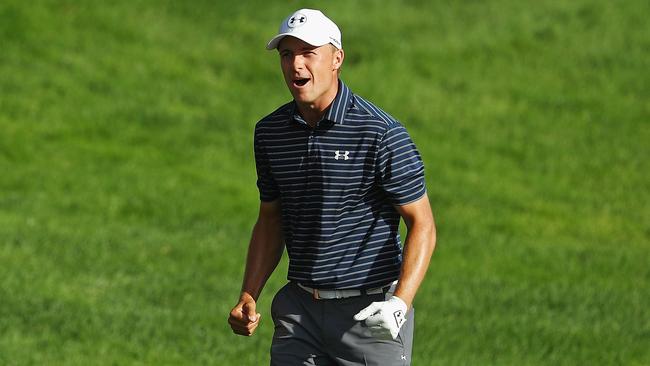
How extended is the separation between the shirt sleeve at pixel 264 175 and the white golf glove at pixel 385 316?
0.81 m

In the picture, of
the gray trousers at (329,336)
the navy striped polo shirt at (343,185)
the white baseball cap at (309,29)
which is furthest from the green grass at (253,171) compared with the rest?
the white baseball cap at (309,29)

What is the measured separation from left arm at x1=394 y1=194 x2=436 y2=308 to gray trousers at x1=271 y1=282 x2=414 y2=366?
0.94 feet

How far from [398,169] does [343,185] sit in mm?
251

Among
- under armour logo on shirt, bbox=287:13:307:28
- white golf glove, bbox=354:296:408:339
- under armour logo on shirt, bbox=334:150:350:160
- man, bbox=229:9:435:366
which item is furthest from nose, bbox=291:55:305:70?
white golf glove, bbox=354:296:408:339

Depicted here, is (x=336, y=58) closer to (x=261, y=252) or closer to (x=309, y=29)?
(x=309, y=29)

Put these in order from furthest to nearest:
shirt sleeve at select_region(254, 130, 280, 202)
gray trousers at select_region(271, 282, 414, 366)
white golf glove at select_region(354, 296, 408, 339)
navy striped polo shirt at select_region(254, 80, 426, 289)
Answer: shirt sleeve at select_region(254, 130, 280, 202), gray trousers at select_region(271, 282, 414, 366), navy striped polo shirt at select_region(254, 80, 426, 289), white golf glove at select_region(354, 296, 408, 339)

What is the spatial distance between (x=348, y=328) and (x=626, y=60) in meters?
18.2

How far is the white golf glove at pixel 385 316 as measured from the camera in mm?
5141

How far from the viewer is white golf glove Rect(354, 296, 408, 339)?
514cm

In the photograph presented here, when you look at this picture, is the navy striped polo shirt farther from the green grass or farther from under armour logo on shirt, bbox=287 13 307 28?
the green grass

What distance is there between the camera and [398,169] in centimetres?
539

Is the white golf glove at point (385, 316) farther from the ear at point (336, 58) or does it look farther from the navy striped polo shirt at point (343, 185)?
the ear at point (336, 58)

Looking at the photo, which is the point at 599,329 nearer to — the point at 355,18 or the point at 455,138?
the point at 455,138

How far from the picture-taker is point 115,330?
10273 mm
